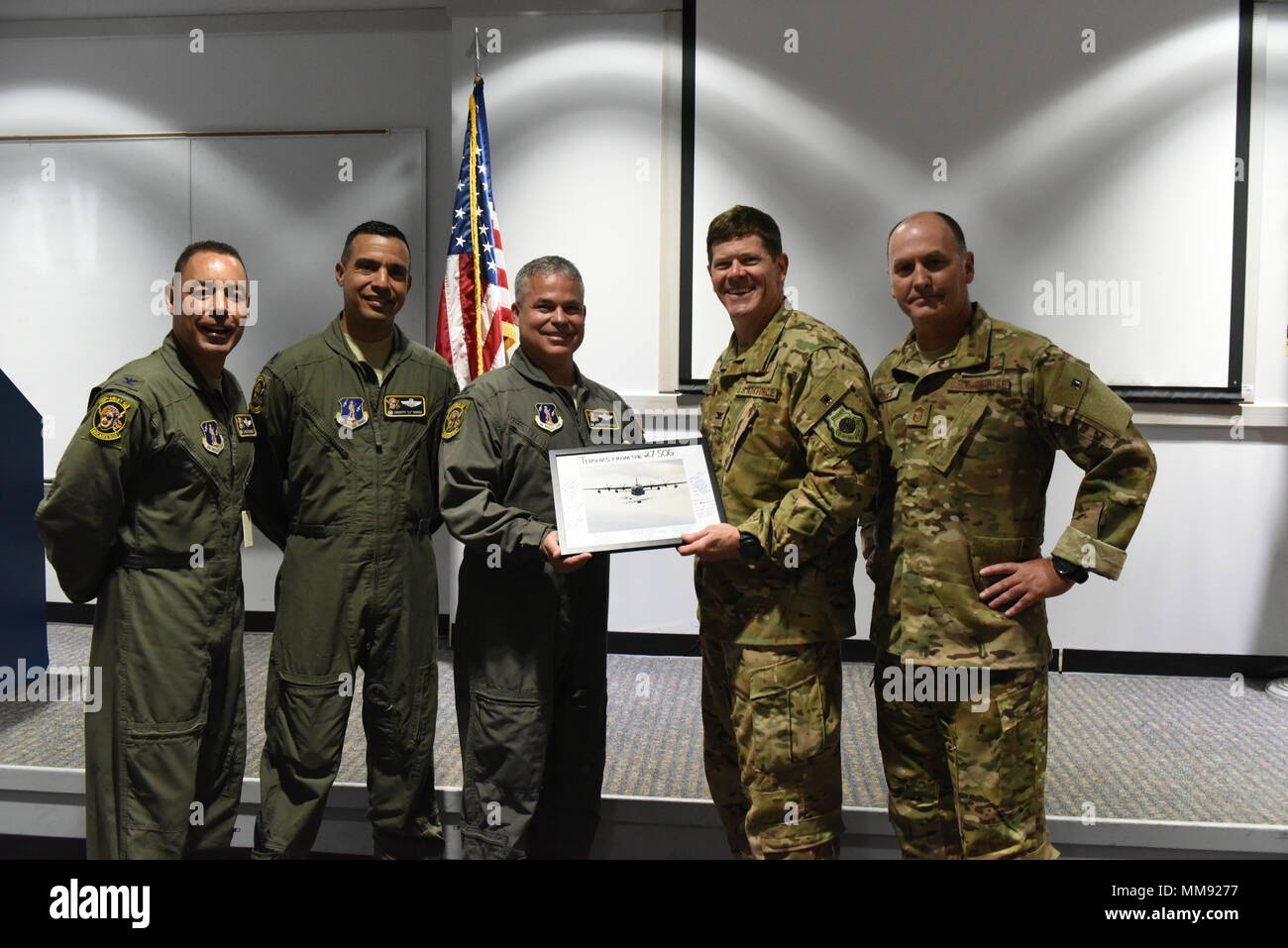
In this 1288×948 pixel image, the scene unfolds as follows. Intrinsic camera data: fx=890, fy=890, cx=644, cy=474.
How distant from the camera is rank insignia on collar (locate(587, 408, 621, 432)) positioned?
2.09 metres

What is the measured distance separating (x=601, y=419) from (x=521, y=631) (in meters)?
0.53

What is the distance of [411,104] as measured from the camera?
4480 mm

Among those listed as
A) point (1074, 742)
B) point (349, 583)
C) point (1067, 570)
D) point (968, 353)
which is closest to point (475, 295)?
point (349, 583)

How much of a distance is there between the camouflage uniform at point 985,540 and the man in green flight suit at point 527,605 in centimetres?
68

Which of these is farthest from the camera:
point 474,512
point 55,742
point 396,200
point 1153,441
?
point 396,200

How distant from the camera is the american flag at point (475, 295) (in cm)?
356

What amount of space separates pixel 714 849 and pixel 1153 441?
9.66 feet

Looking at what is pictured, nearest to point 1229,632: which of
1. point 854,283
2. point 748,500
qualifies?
point 854,283

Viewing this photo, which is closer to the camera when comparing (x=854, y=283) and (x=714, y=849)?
(x=714, y=849)

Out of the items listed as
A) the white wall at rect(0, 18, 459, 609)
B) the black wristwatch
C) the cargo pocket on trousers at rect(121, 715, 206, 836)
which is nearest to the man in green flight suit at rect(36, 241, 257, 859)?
the cargo pocket on trousers at rect(121, 715, 206, 836)

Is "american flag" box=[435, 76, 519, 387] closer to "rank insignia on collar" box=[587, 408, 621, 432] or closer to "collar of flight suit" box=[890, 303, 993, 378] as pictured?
"rank insignia on collar" box=[587, 408, 621, 432]

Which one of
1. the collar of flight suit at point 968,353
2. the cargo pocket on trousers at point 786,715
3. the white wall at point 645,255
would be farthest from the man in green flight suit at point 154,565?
the white wall at point 645,255

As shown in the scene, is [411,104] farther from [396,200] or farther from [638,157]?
[638,157]

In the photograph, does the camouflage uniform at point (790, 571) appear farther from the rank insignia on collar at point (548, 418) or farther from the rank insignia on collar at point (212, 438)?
the rank insignia on collar at point (212, 438)
